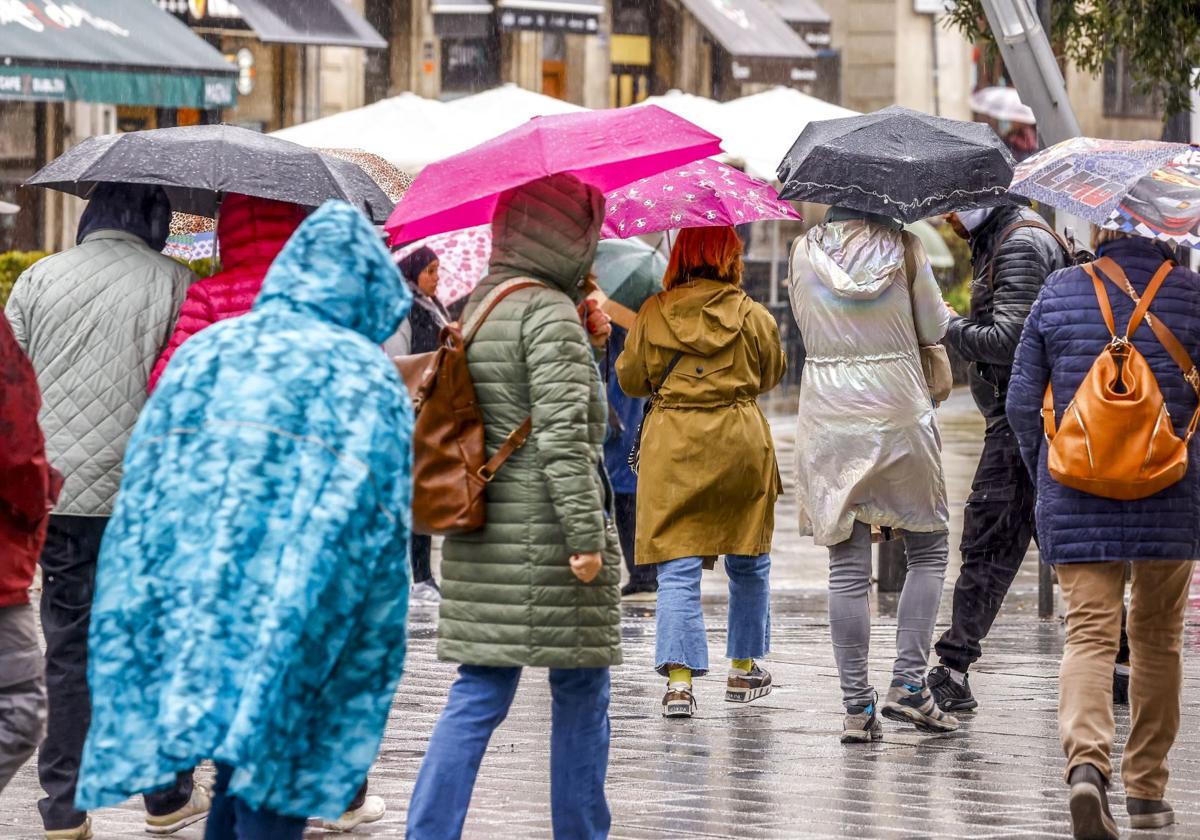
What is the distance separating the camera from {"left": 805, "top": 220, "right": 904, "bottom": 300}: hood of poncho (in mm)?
8180

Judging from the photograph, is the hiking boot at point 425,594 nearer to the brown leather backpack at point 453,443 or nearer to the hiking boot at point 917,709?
the hiking boot at point 917,709

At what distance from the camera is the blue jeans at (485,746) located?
5.78 m

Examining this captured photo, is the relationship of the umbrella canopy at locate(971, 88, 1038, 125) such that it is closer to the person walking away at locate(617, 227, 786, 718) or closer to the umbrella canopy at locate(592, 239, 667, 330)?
the umbrella canopy at locate(592, 239, 667, 330)

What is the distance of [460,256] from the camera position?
10008 millimetres

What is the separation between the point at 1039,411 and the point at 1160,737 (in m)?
1.00

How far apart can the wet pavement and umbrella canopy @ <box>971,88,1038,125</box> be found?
31614 millimetres

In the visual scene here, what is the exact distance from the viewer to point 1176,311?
6.71 m

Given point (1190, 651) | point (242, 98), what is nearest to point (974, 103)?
point (242, 98)

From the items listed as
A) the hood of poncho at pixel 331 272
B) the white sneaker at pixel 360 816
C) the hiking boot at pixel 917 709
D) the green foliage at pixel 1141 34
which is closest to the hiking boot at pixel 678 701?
the hiking boot at pixel 917 709

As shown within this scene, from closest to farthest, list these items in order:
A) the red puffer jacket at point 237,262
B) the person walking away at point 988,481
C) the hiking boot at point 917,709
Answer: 1. the red puffer jacket at point 237,262
2. the hiking boot at point 917,709
3. the person walking away at point 988,481

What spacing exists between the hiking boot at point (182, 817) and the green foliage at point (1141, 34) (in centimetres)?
893


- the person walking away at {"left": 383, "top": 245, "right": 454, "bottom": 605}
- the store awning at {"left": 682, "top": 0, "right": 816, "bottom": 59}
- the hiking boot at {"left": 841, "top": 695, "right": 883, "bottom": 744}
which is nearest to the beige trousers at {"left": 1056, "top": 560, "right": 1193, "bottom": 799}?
the hiking boot at {"left": 841, "top": 695, "right": 883, "bottom": 744}

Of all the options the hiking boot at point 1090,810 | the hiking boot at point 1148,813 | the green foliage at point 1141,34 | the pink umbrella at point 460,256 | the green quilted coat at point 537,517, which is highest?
the green foliage at point 1141,34

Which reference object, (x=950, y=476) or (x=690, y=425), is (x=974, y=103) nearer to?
(x=950, y=476)
